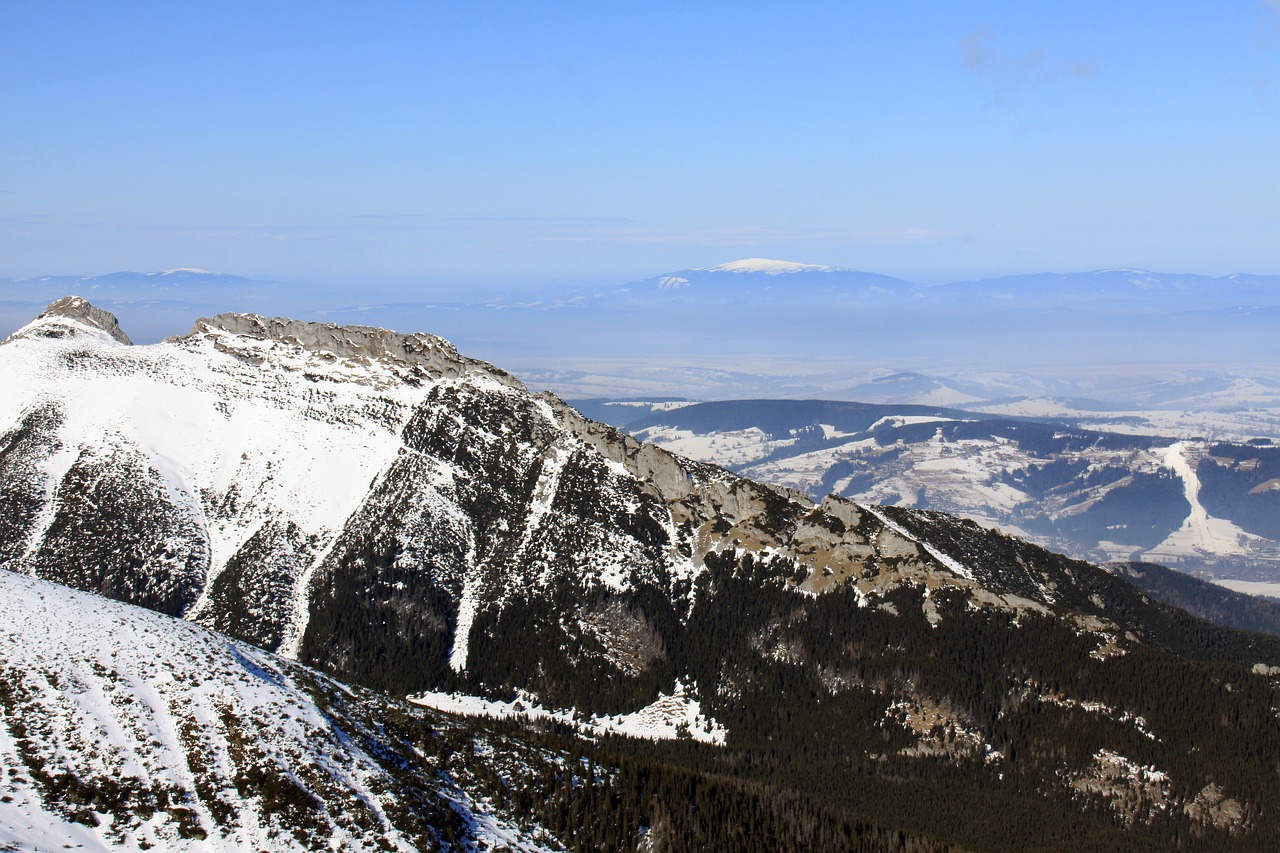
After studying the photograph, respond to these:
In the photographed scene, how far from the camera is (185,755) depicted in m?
108

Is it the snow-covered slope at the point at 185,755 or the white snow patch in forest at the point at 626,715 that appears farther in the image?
the white snow patch in forest at the point at 626,715

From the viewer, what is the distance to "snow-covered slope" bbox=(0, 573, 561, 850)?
97375 mm

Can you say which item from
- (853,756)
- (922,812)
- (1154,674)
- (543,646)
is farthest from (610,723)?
(1154,674)

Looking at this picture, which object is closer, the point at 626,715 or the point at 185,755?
the point at 185,755

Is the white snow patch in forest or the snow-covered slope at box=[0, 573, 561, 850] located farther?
the white snow patch in forest

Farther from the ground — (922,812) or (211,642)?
(211,642)

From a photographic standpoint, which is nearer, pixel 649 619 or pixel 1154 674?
pixel 1154 674

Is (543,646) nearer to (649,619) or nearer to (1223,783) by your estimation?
(649,619)

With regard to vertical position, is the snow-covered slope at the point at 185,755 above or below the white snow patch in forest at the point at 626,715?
above

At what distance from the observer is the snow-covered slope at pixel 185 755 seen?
319 ft

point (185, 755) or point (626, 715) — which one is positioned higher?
point (185, 755)

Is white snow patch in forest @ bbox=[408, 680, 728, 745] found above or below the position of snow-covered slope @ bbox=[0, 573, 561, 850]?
below

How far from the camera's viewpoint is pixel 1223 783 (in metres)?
150

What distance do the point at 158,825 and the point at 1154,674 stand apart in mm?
133825
